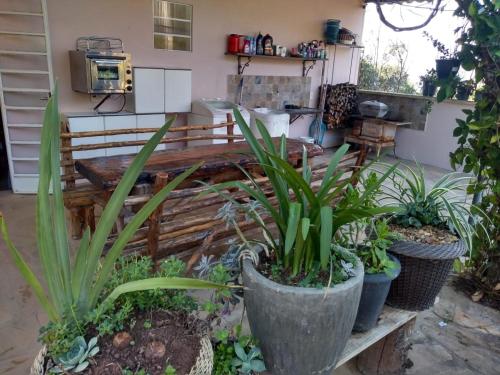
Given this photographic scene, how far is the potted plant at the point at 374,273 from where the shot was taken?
1540 mm

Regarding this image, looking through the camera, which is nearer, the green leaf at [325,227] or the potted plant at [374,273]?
the green leaf at [325,227]

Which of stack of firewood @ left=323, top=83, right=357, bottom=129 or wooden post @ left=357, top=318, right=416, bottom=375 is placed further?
stack of firewood @ left=323, top=83, right=357, bottom=129

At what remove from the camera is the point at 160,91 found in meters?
4.70

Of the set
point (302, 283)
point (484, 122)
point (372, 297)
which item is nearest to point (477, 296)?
point (484, 122)

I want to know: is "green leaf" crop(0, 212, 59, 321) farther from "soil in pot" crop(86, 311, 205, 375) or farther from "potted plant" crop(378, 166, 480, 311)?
"potted plant" crop(378, 166, 480, 311)

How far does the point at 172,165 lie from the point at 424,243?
1590mm

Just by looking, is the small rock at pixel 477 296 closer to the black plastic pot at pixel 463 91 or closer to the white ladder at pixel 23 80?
the black plastic pot at pixel 463 91

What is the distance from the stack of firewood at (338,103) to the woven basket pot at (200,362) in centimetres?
615

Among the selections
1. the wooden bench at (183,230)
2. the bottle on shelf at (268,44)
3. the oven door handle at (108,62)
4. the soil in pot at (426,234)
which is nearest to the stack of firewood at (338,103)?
the bottle on shelf at (268,44)

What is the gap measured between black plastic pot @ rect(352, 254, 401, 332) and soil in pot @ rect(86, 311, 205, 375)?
0.73 metres

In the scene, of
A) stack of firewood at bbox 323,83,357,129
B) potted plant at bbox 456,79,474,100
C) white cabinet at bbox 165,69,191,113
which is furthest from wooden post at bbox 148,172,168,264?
stack of firewood at bbox 323,83,357,129

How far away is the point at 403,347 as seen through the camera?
1971mm

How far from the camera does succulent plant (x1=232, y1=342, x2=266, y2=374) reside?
1.21 meters

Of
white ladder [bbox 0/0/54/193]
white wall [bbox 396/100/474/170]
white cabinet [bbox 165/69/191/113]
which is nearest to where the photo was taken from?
white ladder [bbox 0/0/54/193]
